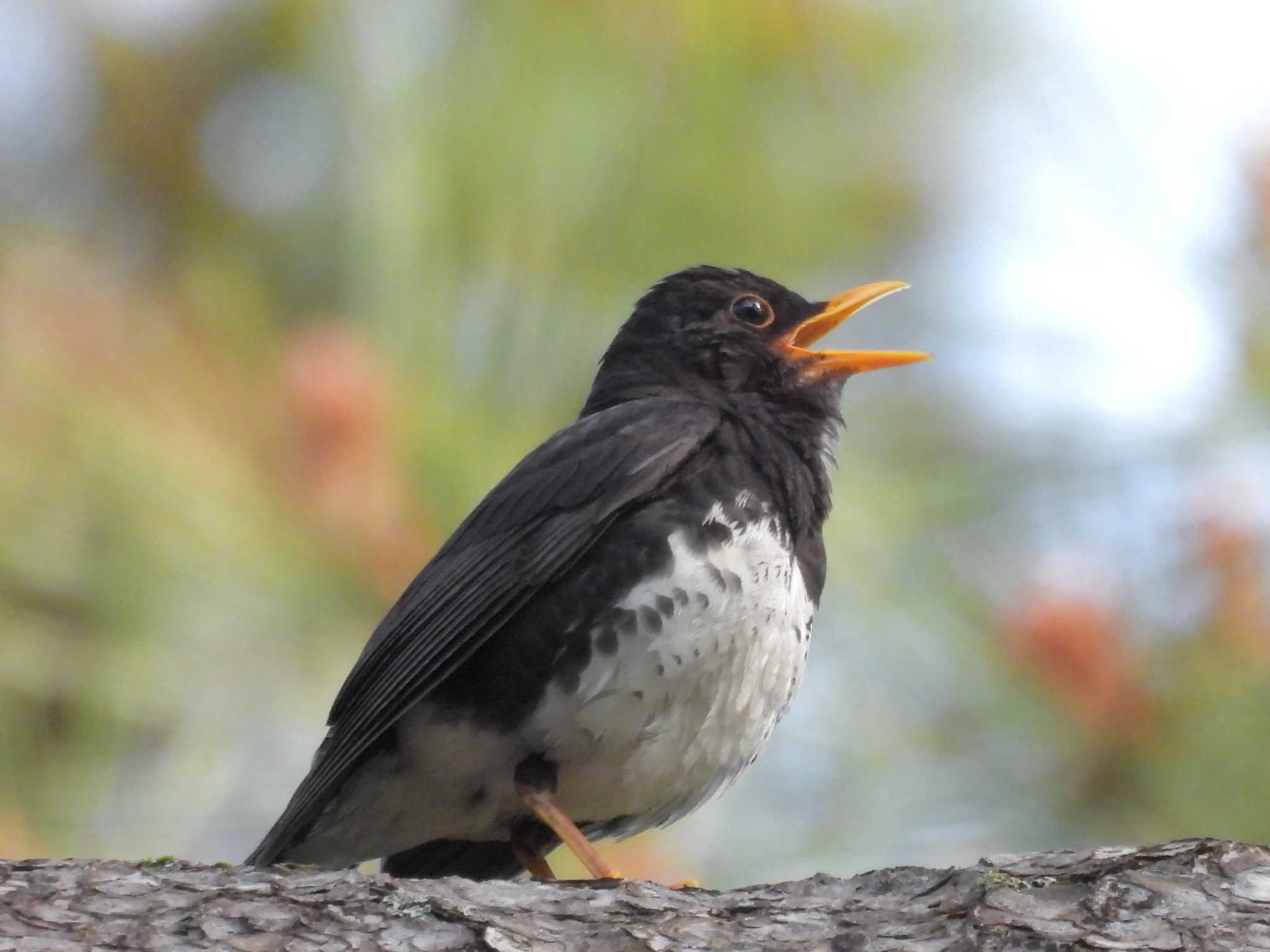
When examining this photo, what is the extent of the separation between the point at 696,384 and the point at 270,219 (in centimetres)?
252

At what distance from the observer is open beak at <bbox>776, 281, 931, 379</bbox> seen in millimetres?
4734

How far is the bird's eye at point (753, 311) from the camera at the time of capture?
492cm

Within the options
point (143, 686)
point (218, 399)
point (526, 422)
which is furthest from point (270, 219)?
point (143, 686)

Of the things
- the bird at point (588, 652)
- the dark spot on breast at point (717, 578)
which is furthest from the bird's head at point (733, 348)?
the dark spot on breast at point (717, 578)

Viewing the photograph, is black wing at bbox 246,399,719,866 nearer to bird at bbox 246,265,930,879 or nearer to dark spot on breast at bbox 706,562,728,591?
bird at bbox 246,265,930,879

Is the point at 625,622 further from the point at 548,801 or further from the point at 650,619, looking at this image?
the point at 548,801

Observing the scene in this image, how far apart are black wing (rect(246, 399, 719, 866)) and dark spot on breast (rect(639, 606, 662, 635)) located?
0.28 meters

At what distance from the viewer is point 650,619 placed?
391 centimetres

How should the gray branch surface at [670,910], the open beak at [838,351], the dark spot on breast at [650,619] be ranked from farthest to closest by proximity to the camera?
the open beak at [838,351]
the dark spot on breast at [650,619]
the gray branch surface at [670,910]

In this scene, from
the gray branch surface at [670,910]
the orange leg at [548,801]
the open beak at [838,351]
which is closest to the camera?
the gray branch surface at [670,910]

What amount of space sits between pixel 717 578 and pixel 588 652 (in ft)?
1.15

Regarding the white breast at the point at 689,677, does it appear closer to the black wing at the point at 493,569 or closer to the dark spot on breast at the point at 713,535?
the dark spot on breast at the point at 713,535

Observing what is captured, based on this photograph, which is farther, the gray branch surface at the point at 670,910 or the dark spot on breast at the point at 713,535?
the dark spot on breast at the point at 713,535

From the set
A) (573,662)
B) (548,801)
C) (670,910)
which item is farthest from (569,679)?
(670,910)
